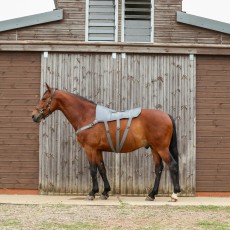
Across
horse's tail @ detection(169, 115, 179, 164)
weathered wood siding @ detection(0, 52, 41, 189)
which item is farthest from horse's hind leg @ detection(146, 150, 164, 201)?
weathered wood siding @ detection(0, 52, 41, 189)

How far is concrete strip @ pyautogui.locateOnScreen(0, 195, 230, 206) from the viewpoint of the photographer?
9.43 m

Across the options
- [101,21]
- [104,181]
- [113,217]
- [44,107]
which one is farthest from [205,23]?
[113,217]

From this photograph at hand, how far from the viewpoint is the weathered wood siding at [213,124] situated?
1112 cm

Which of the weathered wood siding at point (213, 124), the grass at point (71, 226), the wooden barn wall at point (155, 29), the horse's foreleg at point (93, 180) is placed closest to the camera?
the grass at point (71, 226)

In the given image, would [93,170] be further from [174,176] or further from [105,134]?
[174,176]

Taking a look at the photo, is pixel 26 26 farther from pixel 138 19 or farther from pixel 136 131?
pixel 136 131

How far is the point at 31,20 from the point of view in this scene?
1269 centimetres

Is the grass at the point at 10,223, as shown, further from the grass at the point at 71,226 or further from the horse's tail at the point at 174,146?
the horse's tail at the point at 174,146

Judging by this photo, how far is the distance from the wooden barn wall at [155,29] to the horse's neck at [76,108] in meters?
3.10

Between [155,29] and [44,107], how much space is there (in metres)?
4.42

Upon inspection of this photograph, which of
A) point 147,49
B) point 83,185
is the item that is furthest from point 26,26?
point 83,185

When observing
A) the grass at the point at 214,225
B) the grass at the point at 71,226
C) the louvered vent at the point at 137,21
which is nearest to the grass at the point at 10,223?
the grass at the point at 71,226

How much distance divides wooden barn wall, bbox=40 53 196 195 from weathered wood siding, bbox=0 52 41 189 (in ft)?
0.75

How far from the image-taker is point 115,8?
13.4m
